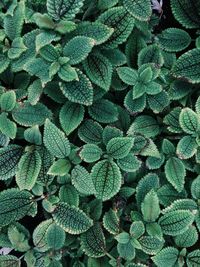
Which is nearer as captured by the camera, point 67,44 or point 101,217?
point 67,44

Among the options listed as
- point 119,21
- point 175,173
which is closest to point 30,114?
point 119,21

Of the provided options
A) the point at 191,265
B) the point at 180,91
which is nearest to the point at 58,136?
the point at 180,91

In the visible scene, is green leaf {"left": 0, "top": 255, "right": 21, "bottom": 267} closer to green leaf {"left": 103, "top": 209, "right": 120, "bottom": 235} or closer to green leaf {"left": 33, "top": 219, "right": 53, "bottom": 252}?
green leaf {"left": 33, "top": 219, "right": 53, "bottom": 252}

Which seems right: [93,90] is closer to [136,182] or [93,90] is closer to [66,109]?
[66,109]

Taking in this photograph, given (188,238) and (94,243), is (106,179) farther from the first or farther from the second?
(188,238)

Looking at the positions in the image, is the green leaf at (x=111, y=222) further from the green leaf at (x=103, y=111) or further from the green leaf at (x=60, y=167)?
the green leaf at (x=103, y=111)

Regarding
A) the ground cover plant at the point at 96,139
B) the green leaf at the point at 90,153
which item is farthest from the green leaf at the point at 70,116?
the green leaf at the point at 90,153

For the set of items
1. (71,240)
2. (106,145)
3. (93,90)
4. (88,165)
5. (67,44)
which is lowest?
(71,240)
